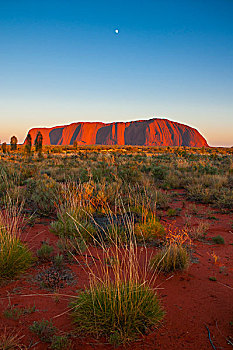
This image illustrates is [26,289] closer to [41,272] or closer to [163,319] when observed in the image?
[41,272]

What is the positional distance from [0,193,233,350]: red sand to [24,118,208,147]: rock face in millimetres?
135130

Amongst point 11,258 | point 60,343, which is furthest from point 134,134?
point 60,343

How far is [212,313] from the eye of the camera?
2.78 meters

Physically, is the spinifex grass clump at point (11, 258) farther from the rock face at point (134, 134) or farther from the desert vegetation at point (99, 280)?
the rock face at point (134, 134)

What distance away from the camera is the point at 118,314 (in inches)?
93.6

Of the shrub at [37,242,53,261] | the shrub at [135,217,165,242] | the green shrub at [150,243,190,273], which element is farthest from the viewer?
the shrub at [135,217,165,242]

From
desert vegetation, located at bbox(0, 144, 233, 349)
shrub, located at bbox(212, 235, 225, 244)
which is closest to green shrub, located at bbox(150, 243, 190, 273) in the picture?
desert vegetation, located at bbox(0, 144, 233, 349)

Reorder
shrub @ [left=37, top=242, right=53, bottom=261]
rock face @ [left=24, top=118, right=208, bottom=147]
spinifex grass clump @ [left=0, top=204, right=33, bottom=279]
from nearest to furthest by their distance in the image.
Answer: spinifex grass clump @ [left=0, top=204, right=33, bottom=279] → shrub @ [left=37, top=242, right=53, bottom=261] → rock face @ [left=24, top=118, right=208, bottom=147]

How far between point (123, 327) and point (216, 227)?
4.40 m

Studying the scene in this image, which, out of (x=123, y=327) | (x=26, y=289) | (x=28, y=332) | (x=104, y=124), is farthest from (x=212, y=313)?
(x=104, y=124)

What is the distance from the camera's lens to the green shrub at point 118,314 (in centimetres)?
233

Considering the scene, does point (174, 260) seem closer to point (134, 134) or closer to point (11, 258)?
point (11, 258)

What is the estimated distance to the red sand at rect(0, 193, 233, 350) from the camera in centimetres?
232

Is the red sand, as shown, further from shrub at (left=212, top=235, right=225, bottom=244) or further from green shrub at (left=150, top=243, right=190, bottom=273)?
shrub at (left=212, top=235, right=225, bottom=244)
